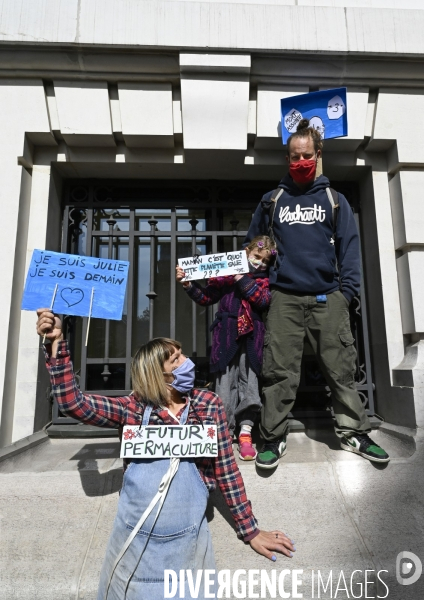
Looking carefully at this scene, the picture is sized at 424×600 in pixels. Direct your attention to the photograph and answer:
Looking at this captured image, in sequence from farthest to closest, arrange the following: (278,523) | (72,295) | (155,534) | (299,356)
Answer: (299,356) → (72,295) → (278,523) → (155,534)

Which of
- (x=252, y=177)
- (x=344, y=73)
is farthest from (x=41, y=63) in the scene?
(x=344, y=73)

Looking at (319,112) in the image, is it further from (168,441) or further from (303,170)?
(168,441)

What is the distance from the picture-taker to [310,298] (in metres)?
2.95

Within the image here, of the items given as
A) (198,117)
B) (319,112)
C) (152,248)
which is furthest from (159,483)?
(319,112)

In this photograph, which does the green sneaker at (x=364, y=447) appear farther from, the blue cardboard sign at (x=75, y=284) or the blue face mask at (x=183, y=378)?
the blue cardboard sign at (x=75, y=284)

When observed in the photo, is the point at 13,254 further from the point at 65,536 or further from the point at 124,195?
the point at 65,536

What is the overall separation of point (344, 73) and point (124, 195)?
→ 223 centimetres

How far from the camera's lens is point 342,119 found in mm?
3576

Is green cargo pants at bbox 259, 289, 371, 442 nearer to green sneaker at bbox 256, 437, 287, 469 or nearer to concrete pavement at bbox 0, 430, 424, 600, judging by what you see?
green sneaker at bbox 256, 437, 287, 469

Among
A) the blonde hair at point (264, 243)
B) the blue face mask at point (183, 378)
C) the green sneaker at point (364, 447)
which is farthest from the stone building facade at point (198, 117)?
the blue face mask at point (183, 378)

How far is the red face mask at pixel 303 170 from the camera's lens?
3.01 meters

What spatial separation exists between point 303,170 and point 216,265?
0.92 meters

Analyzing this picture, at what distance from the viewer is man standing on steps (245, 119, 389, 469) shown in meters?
2.82

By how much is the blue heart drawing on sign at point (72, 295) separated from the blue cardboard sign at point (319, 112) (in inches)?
86.8
